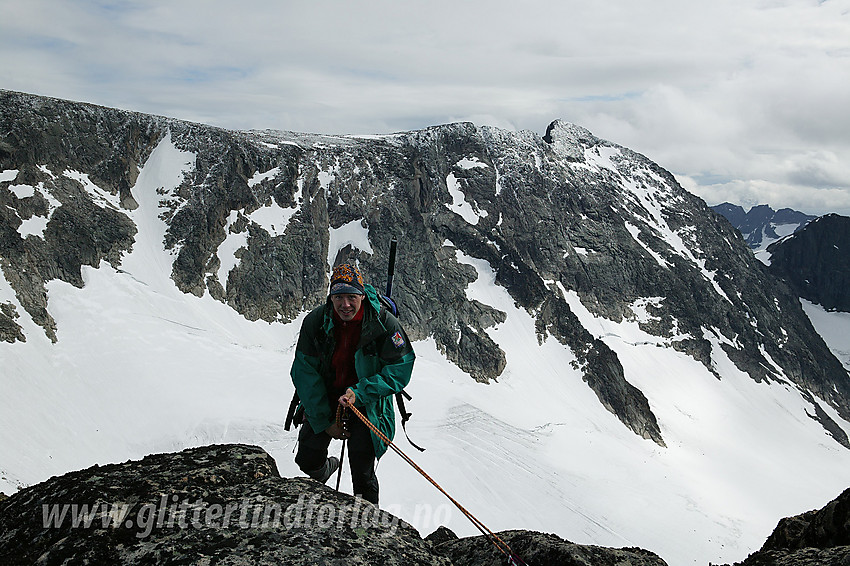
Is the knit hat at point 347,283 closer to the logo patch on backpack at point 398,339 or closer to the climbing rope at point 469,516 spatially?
the logo patch on backpack at point 398,339

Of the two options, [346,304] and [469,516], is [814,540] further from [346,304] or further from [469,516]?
[346,304]

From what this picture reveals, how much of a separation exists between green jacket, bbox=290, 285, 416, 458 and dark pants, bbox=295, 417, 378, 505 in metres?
0.15

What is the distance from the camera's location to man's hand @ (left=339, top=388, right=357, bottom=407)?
6.23m

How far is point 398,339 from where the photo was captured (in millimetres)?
6762

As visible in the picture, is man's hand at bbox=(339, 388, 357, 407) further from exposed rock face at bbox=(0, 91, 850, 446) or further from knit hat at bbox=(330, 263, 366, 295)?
A: exposed rock face at bbox=(0, 91, 850, 446)

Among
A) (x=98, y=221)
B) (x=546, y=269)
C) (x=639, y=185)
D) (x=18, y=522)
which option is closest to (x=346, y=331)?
(x=18, y=522)

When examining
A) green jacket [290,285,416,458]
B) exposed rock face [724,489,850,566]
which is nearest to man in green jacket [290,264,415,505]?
green jacket [290,285,416,458]

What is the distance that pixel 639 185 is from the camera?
5965 inches

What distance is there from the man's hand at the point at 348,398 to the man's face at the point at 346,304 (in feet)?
2.92

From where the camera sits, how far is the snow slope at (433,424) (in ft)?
143

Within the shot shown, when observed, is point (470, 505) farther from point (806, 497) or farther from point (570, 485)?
point (806, 497)

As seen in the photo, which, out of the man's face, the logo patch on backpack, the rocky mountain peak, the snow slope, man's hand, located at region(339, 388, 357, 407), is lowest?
man's hand, located at region(339, 388, 357, 407)

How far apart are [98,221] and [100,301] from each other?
1601 cm

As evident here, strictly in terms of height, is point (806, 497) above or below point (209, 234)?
below
